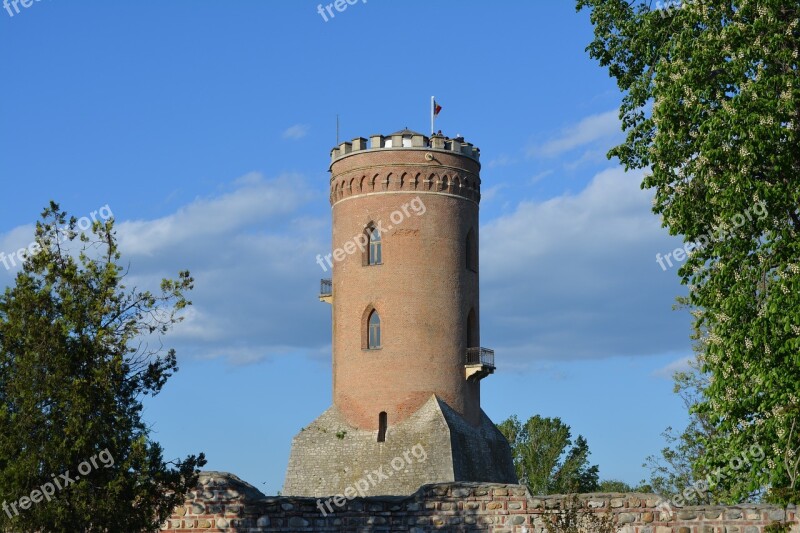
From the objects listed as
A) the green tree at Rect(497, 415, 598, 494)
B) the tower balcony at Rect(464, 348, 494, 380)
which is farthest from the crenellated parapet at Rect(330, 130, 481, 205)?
the green tree at Rect(497, 415, 598, 494)

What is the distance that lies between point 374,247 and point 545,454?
19377 millimetres

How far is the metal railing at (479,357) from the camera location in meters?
34.3

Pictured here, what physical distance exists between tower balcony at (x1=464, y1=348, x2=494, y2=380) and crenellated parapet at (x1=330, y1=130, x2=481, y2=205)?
4.99 metres

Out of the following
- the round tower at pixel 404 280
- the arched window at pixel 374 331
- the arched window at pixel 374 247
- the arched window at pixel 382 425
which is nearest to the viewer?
the arched window at pixel 382 425

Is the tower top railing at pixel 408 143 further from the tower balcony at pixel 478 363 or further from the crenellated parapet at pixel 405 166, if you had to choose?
the tower balcony at pixel 478 363

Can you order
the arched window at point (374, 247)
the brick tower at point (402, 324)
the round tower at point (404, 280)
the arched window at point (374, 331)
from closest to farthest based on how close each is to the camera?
1. the brick tower at point (402, 324)
2. the round tower at point (404, 280)
3. the arched window at point (374, 331)
4. the arched window at point (374, 247)

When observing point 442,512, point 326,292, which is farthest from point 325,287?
point 442,512

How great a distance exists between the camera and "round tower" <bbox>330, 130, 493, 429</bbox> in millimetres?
33688

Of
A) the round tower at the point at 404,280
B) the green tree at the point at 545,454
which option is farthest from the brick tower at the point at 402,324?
the green tree at the point at 545,454

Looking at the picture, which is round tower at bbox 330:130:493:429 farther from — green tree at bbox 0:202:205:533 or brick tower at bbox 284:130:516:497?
green tree at bbox 0:202:205:533

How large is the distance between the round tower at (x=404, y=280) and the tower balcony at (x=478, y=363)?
2.4 inches

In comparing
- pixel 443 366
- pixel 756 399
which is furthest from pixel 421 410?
pixel 756 399

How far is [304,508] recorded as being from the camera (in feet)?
52.4

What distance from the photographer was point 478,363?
34.1 meters
